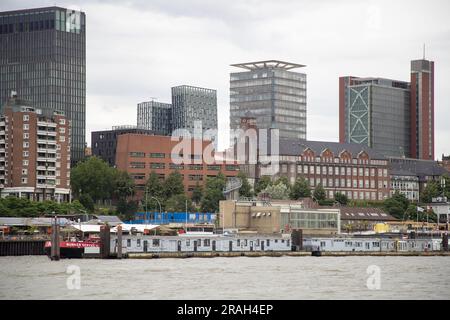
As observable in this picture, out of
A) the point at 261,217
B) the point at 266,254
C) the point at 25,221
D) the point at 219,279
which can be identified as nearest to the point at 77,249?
the point at 266,254

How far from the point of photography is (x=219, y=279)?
334 ft

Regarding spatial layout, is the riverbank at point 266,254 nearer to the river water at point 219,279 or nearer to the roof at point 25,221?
the river water at point 219,279

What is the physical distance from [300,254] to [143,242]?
26426 millimetres

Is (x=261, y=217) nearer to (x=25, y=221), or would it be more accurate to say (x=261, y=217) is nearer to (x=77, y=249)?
(x=25, y=221)

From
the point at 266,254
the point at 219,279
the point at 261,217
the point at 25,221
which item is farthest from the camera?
the point at 25,221

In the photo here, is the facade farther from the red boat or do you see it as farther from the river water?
the river water

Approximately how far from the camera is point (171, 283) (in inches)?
3814

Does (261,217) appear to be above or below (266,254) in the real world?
above

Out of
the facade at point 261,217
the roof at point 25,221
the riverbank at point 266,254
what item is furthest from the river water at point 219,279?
the roof at point 25,221

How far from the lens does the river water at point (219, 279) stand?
8738 cm
